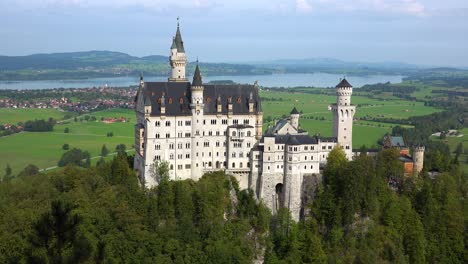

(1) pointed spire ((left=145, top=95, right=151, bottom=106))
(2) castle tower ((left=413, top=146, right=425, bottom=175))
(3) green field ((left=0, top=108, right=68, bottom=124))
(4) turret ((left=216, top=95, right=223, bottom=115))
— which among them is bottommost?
(3) green field ((left=0, top=108, right=68, bottom=124))

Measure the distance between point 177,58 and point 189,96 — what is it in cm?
880

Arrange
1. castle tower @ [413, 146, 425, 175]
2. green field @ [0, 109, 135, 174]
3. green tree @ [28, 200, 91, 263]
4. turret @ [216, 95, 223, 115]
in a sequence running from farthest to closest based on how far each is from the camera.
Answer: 1. green field @ [0, 109, 135, 174]
2. castle tower @ [413, 146, 425, 175]
3. turret @ [216, 95, 223, 115]
4. green tree @ [28, 200, 91, 263]

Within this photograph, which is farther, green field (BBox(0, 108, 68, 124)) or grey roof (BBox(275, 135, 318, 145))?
green field (BBox(0, 108, 68, 124))

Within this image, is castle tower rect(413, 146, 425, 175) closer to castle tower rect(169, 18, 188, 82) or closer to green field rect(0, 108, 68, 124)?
castle tower rect(169, 18, 188, 82)

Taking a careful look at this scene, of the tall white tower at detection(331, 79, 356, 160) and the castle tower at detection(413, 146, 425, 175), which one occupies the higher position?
the tall white tower at detection(331, 79, 356, 160)

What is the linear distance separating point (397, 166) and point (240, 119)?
835 inches

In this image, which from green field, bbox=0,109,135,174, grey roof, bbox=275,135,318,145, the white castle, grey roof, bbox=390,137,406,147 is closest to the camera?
the white castle

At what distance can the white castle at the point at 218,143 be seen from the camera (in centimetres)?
6869

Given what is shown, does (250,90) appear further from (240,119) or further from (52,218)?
(52,218)

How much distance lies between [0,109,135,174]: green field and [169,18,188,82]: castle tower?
49560mm

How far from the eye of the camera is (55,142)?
139875 millimetres

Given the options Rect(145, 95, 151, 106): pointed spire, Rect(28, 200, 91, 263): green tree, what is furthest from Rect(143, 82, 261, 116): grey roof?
Rect(28, 200, 91, 263): green tree

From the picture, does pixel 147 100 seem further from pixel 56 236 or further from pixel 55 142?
pixel 55 142

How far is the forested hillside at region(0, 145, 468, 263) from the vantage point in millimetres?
60938
